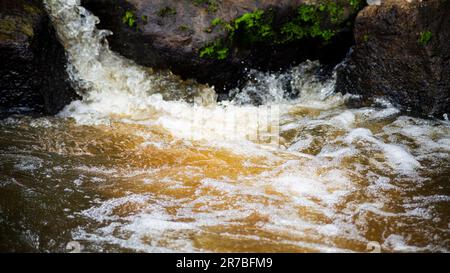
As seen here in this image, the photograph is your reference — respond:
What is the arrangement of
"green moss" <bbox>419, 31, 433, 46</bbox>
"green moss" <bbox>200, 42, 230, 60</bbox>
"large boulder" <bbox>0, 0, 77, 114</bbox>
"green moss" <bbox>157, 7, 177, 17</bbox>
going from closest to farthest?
"large boulder" <bbox>0, 0, 77, 114</bbox> → "green moss" <bbox>419, 31, 433, 46</bbox> → "green moss" <bbox>200, 42, 230, 60</bbox> → "green moss" <bbox>157, 7, 177, 17</bbox>

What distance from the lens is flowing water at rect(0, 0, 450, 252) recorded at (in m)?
3.45

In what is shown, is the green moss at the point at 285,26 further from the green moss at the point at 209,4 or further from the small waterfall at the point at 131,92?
the small waterfall at the point at 131,92

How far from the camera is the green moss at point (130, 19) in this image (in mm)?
6602

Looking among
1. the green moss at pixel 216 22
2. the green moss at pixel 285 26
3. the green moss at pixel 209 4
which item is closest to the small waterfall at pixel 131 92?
the green moss at pixel 285 26

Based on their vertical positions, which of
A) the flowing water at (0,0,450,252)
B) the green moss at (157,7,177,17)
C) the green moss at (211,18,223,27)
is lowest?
the flowing water at (0,0,450,252)

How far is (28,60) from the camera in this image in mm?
5422

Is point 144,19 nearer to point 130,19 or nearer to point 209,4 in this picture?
point 130,19

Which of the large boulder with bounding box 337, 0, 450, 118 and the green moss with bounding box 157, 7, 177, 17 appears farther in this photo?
the green moss with bounding box 157, 7, 177, 17

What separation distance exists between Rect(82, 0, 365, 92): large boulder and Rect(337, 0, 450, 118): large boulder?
0.85 metres

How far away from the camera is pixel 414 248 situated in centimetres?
333

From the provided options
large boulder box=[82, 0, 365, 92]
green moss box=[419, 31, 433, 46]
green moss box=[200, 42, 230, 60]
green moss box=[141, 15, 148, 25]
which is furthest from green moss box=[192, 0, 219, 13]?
green moss box=[419, 31, 433, 46]

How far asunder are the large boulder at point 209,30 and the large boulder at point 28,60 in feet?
3.50

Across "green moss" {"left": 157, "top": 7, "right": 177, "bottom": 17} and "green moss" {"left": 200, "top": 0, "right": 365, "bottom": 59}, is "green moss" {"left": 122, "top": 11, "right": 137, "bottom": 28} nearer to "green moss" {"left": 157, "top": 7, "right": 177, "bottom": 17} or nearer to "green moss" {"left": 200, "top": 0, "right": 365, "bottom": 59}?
"green moss" {"left": 157, "top": 7, "right": 177, "bottom": 17}

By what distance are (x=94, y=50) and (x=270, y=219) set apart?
4.59 metres
